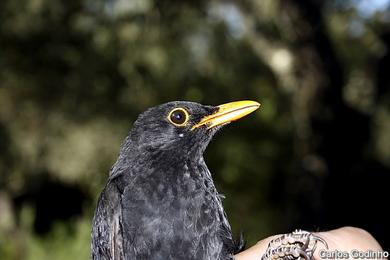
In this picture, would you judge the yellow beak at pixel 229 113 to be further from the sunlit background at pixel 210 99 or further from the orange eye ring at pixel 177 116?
the sunlit background at pixel 210 99

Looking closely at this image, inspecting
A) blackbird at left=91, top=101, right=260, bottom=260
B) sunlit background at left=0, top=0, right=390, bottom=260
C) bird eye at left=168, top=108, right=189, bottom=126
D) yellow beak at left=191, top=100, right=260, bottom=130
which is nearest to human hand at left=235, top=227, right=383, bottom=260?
blackbird at left=91, top=101, right=260, bottom=260

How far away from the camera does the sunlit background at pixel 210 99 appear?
30.7 ft

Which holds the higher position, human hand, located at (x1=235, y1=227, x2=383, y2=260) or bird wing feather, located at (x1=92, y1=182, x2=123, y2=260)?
bird wing feather, located at (x1=92, y1=182, x2=123, y2=260)

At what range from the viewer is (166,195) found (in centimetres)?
370

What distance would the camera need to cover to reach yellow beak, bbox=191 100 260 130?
394 cm

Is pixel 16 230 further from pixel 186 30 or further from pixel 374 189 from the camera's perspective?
pixel 374 189

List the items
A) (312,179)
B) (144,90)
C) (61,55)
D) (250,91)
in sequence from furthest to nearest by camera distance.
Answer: (250,91), (144,90), (61,55), (312,179)

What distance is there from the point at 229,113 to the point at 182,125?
1.00 ft

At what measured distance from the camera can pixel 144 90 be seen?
13516 mm

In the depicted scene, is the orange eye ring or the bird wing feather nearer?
the bird wing feather

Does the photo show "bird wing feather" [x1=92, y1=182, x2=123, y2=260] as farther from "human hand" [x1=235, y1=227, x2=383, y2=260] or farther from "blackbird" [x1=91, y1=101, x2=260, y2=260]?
"human hand" [x1=235, y1=227, x2=383, y2=260]

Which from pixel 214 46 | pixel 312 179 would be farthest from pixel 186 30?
pixel 312 179

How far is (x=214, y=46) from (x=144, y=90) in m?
2.27

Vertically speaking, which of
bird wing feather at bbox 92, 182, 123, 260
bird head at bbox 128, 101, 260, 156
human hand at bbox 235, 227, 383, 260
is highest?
bird head at bbox 128, 101, 260, 156
